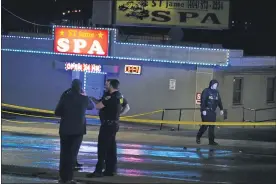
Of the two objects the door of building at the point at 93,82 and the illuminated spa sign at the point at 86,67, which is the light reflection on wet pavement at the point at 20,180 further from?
the door of building at the point at 93,82

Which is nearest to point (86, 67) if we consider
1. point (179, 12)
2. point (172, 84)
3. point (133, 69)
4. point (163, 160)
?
point (133, 69)

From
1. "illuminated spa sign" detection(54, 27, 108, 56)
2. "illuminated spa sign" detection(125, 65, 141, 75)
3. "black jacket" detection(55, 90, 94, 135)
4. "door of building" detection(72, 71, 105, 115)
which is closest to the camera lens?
"black jacket" detection(55, 90, 94, 135)

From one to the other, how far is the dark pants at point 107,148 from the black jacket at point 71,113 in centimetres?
54

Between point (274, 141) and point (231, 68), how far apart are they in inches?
252

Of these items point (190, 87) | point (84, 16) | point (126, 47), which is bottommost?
point (190, 87)

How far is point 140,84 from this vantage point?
75.0 ft

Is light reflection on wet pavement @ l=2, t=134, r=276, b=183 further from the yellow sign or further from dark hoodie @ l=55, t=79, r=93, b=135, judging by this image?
the yellow sign

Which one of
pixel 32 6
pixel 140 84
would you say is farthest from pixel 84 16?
pixel 140 84

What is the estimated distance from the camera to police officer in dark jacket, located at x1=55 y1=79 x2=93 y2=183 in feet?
29.2

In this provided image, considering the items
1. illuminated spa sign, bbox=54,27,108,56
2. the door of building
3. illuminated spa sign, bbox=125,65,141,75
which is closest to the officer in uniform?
illuminated spa sign, bbox=54,27,108,56

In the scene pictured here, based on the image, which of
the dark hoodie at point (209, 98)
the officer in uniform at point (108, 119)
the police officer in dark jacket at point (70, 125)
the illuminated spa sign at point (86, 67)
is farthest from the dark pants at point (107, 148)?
the illuminated spa sign at point (86, 67)

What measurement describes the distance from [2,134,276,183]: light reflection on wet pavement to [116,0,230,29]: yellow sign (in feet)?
35.7

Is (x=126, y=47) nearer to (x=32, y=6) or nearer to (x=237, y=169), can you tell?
(x=237, y=169)

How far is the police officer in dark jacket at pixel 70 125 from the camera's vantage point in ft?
29.2
